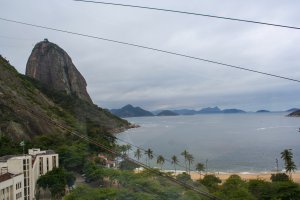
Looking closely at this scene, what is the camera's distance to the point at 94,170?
25328 millimetres

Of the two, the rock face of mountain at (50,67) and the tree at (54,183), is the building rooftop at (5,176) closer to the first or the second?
the tree at (54,183)

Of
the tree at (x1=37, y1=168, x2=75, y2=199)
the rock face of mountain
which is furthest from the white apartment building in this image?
the rock face of mountain

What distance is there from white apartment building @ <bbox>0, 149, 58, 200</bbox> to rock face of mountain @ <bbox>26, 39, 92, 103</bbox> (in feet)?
231

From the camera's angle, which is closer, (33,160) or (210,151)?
(33,160)

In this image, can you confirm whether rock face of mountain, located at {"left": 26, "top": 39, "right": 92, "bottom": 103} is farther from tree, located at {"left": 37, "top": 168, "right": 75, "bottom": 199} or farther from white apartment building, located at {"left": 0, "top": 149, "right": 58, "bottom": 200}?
tree, located at {"left": 37, "top": 168, "right": 75, "bottom": 199}

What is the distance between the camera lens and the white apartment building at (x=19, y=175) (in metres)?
15.9

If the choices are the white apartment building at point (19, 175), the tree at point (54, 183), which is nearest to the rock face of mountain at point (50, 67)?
the white apartment building at point (19, 175)

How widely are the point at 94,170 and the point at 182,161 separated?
86.7 ft

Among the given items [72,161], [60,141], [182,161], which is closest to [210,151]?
[182,161]

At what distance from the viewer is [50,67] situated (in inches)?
3622

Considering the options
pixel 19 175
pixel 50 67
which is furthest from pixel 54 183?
pixel 50 67

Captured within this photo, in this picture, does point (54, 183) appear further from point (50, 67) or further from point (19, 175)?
point (50, 67)

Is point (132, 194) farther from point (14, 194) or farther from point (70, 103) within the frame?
point (70, 103)

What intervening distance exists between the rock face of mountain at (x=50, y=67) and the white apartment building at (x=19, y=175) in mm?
70259
